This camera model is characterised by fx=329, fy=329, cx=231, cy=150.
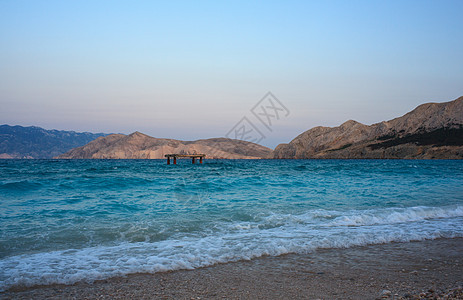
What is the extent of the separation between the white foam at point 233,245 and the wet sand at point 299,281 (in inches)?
13.9

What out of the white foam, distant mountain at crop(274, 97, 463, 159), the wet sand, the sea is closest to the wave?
the sea

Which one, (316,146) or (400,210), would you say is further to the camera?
(316,146)

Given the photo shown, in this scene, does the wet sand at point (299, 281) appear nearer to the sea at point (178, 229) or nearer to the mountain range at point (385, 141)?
the sea at point (178, 229)

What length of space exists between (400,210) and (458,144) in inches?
5117

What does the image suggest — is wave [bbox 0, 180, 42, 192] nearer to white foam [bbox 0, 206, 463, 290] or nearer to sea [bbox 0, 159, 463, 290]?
sea [bbox 0, 159, 463, 290]

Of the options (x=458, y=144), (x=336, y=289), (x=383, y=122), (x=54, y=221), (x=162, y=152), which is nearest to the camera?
(x=336, y=289)

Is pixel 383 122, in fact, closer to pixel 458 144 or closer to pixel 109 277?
pixel 458 144

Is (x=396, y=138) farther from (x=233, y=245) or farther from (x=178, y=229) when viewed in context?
(x=233, y=245)

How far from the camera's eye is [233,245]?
6.49 m

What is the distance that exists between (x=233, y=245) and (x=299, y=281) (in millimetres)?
2204

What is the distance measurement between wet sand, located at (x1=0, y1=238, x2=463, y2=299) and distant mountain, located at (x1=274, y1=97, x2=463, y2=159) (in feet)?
415

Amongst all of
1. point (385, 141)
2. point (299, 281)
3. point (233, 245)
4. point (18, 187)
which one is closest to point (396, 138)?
point (385, 141)

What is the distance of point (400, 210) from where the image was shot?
11062 mm

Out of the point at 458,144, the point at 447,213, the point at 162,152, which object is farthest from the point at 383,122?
the point at 447,213
